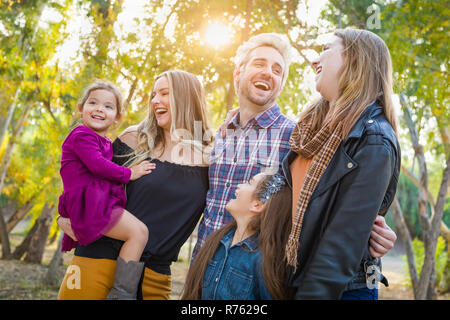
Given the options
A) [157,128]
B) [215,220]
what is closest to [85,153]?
[157,128]

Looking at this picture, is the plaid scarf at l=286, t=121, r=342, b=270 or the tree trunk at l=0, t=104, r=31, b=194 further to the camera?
the tree trunk at l=0, t=104, r=31, b=194

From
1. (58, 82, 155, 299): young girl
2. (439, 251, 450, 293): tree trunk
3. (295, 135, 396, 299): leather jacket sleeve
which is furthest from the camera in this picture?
(439, 251, 450, 293): tree trunk

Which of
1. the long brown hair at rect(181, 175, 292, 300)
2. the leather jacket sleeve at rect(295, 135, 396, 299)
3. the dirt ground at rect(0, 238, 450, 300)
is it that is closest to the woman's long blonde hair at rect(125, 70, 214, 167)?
the long brown hair at rect(181, 175, 292, 300)

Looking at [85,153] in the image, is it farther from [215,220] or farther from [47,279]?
[47,279]

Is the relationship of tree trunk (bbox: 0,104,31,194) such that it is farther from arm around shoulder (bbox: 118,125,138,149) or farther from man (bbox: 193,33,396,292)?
man (bbox: 193,33,396,292)

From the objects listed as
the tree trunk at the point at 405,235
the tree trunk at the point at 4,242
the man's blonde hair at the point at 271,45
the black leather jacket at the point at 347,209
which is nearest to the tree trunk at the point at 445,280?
the tree trunk at the point at 405,235

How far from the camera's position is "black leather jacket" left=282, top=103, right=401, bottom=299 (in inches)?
60.8

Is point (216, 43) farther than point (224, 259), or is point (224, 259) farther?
point (216, 43)

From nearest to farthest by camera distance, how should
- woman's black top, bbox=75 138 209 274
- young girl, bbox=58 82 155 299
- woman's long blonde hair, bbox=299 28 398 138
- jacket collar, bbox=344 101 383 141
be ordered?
jacket collar, bbox=344 101 383 141, woman's long blonde hair, bbox=299 28 398 138, young girl, bbox=58 82 155 299, woman's black top, bbox=75 138 209 274

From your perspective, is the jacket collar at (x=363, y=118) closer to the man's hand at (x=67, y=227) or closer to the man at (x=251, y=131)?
the man at (x=251, y=131)

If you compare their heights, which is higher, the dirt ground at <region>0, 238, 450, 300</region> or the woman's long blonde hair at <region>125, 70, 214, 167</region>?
the woman's long blonde hair at <region>125, 70, 214, 167</region>

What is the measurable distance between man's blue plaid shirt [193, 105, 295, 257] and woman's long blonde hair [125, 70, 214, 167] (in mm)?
168
